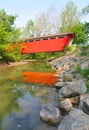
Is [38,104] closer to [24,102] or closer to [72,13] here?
[24,102]

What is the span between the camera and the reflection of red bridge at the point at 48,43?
26275 millimetres

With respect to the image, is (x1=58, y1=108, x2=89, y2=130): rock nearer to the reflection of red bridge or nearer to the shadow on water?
the shadow on water

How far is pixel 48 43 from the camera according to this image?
90.4 ft

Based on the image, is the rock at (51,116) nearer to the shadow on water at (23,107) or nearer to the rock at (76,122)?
the shadow on water at (23,107)

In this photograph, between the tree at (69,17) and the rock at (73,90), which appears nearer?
the rock at (73,90)

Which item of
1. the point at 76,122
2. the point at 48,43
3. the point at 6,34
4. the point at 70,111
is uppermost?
the point at 76,122

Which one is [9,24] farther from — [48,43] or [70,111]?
[70,111]

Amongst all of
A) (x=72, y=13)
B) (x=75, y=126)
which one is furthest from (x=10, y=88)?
(x=72, y=13)

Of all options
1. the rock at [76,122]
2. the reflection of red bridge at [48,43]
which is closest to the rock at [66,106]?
the rock at [76,122]

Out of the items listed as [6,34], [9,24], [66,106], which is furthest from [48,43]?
[66,106]

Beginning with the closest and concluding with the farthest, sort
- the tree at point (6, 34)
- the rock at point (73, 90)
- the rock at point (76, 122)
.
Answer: the rock at point (76, 122) < the rock at point (73, 90) < the tree at point (6, 34)

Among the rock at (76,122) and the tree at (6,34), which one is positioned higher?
the rock at (76,122)

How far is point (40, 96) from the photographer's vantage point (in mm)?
8219

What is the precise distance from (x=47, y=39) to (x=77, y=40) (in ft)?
18.6
